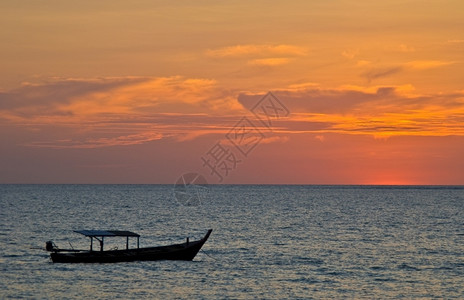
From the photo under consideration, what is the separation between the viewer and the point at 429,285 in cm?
4994

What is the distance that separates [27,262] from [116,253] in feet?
26.5

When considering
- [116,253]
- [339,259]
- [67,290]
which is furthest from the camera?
[339,259]

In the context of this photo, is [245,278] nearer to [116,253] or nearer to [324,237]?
[116,253]

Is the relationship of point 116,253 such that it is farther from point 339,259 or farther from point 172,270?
point 339,259

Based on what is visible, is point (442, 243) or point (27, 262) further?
point (442, 243)

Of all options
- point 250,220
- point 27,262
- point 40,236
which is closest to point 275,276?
point 27,262

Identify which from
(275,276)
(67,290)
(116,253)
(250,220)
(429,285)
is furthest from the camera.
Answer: (250,220)

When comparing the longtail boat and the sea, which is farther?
the longtail boat

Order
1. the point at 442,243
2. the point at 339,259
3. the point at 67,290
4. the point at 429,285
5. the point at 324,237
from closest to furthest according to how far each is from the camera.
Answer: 1. the point at 67,290
2. the point at 429,285
3. the point at 339,259
4. the point at 442,243
5. the point at 324,237

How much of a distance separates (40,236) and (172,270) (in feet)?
111

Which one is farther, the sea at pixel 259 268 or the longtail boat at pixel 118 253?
the longtail boat at pixel 118 253

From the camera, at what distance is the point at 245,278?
172 feet

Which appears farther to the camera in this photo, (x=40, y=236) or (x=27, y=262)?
(x=40, y=236)

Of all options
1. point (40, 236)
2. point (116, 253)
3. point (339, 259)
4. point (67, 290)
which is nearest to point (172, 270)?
point (116, 253)
